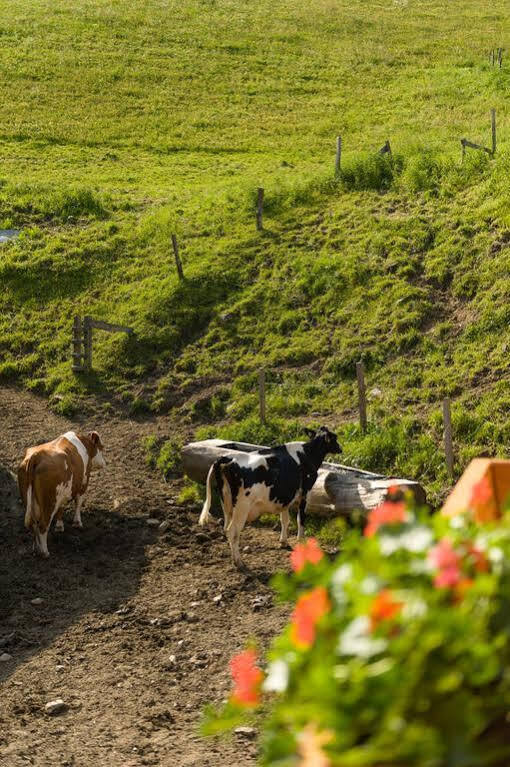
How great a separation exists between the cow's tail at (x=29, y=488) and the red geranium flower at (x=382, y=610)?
12242 millimetres

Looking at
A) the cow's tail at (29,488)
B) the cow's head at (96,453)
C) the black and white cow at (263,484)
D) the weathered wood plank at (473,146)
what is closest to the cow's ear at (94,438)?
the cow's head at (96,453)

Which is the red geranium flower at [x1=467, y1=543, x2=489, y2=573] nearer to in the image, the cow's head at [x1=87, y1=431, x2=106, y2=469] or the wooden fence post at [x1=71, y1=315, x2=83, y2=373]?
the cow's head at [x1=87, y1=431, x2=106, y2=469]

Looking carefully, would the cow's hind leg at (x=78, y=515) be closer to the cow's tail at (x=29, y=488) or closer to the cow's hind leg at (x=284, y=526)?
the cow's tail at (x=29, y=488)

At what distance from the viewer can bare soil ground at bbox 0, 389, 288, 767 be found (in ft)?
33.6

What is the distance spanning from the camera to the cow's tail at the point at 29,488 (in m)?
15.6

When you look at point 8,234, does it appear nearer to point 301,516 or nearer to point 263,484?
point 301,516

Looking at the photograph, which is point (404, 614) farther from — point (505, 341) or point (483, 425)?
point (505, 341)

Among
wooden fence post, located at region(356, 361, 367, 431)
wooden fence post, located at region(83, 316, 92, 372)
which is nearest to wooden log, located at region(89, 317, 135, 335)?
wooden fence post, located at region(83, 316, 92, 372)

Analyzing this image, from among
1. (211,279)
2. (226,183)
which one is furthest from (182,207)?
(211,279)

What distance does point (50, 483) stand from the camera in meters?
15.6

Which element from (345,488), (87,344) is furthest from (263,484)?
(87,344)

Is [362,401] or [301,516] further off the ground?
[362,401]

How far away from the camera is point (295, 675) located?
4.07 meters

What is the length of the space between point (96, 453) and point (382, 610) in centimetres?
1409
